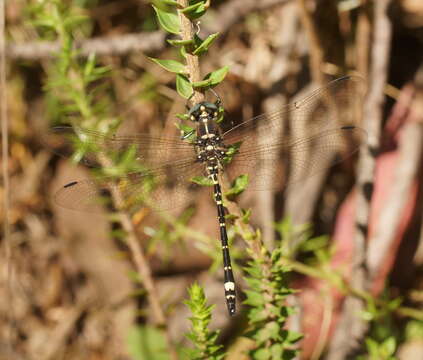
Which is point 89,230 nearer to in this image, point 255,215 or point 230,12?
point 255,215

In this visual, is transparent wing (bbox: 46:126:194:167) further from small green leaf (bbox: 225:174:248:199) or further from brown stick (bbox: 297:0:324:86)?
brown stick (bbox: 297:0:324:86)

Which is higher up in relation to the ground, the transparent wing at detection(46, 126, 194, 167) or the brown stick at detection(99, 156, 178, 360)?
the transparent wing at detection(46, 126, 194, 167)

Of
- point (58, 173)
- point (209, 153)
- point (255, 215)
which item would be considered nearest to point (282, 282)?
point (209, 153)

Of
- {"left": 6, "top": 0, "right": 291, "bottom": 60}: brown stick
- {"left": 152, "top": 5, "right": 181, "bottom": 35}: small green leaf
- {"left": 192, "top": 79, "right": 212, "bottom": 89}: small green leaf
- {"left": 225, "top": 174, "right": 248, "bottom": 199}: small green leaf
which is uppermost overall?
{"left": 6, "top": 0, "right": 291, "bottom": 60}: brown stick

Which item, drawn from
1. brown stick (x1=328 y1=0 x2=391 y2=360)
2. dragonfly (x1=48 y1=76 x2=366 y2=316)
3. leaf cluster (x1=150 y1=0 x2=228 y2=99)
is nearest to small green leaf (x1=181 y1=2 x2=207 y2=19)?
leaf cluster (x1=150 y1=0 x2=228 y2=99)

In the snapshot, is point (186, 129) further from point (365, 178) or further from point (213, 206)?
point (213, 206)

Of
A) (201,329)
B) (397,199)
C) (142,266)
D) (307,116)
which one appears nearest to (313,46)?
(307,116)
